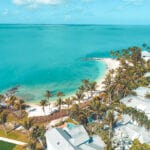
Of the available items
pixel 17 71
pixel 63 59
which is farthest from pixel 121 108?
pixel 63 59

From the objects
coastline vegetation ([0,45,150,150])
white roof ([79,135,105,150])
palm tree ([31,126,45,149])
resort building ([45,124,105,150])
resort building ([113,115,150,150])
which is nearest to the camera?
resort building ([45,124,105,150])

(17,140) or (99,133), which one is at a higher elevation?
(99,133)

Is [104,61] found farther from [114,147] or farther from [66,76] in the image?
[114,147]

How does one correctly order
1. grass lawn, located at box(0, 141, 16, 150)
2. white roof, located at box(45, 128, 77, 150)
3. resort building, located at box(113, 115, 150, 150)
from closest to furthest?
white roof, located at box(45, 128, 77, 150)
resort building, located at box(113, 115, 150, 150)
grass lawn, located at box(0, 141, 16, 150)

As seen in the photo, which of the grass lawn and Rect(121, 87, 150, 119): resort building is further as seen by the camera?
Rect(121, 87, 150, 119): resort building

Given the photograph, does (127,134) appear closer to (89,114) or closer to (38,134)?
(89,114)

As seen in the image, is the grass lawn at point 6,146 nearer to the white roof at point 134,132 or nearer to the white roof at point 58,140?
the white roof at point 58,140

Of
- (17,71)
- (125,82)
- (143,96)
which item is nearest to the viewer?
(143,96)

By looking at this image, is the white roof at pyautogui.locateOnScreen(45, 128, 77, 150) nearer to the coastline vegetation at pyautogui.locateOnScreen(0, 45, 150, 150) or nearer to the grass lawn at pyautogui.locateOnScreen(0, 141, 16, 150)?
the coastline vegetation at pyautogui.locateOnScreen(0, 45, 150, 150)

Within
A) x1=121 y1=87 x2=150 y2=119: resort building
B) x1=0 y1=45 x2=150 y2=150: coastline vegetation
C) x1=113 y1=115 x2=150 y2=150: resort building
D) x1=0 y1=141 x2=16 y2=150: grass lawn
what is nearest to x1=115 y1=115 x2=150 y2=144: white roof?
x1=113 y1=115 x2=150 y2=150: resort building
